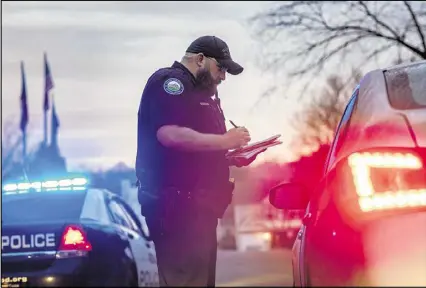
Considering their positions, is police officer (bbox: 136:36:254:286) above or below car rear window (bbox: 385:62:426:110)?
below

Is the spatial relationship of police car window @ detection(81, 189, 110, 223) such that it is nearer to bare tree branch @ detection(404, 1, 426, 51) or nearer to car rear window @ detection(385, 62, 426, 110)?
car rear window @ detection(385, 62, 426, 110)

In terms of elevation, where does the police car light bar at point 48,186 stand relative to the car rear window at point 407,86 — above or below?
below

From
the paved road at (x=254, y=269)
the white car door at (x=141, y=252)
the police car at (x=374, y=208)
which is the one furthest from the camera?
the paved road at (x=254, y=269)

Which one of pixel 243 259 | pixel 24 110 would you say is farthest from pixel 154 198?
pixel 243 259

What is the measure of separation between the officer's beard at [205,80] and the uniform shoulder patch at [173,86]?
10 cm

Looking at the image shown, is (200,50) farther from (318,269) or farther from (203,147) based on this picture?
(318,269)

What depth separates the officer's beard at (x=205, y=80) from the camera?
15.5 ft

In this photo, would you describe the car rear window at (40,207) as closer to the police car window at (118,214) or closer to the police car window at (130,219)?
the police car window at (118,214)

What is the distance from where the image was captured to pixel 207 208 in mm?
4676

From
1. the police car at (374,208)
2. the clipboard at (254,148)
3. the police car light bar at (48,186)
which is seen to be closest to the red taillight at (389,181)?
the police car at (374,208)

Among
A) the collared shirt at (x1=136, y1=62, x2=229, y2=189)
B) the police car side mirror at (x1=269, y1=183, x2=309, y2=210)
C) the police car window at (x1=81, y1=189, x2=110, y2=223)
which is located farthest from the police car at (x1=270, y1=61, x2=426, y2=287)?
the police car window at (x1=81, y1=189, x2=110, y2=223)

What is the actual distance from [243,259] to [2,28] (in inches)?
690

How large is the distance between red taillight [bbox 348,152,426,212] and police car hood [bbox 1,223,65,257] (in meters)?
4.30

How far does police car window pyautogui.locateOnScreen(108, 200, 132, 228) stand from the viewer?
9039mm
